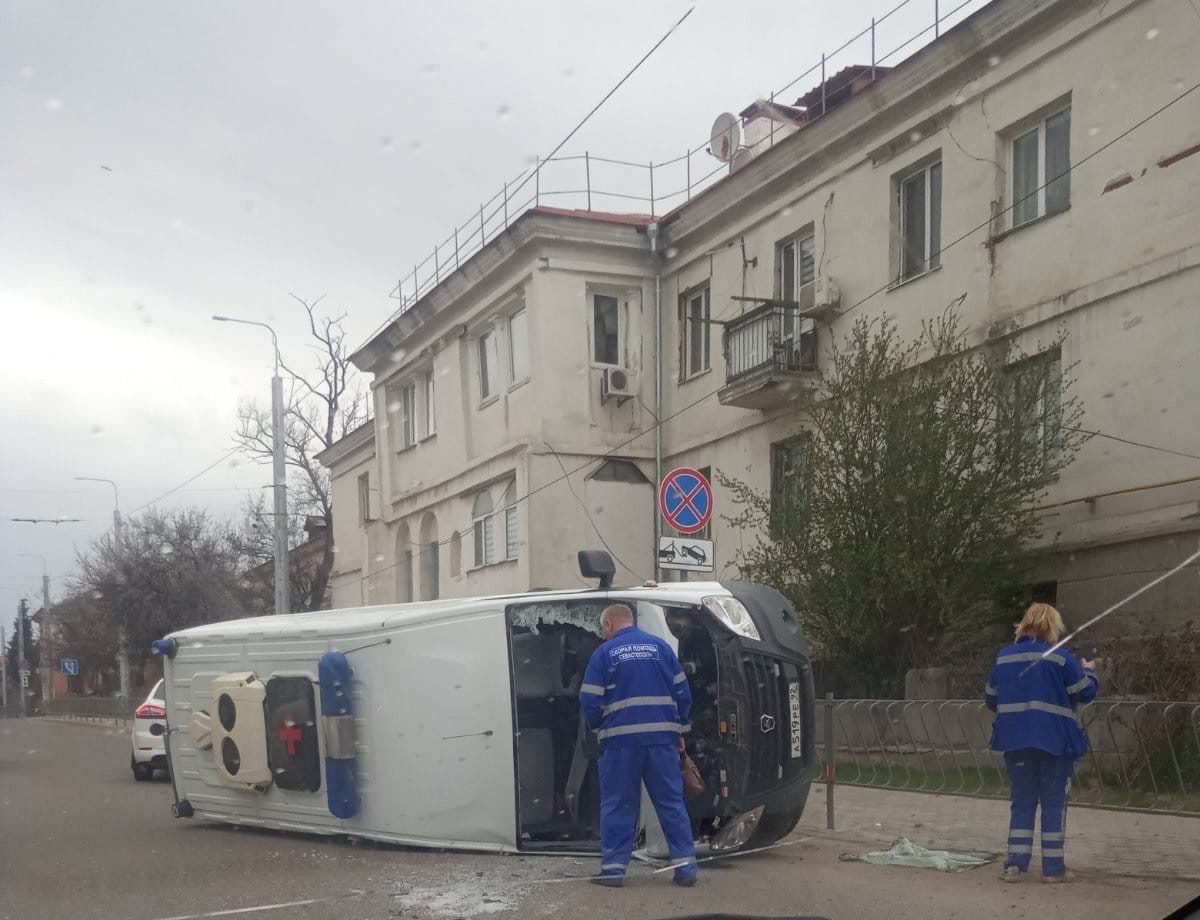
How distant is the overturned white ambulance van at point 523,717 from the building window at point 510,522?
1537cm

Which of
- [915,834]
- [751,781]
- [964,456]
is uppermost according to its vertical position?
[964,456]

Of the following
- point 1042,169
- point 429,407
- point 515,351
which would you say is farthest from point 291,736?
point 429,407

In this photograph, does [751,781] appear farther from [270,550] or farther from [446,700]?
[270,550]

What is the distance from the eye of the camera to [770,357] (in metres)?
19.7

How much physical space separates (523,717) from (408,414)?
23.0 meters

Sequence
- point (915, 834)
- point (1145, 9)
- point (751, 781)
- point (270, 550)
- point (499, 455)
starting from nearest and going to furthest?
1. point (751, 781)
2. point (915, 834)
3. point (1145, 9)
4. point (499, 455)
5. point (270, 550)

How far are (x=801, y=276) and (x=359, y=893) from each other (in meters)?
14.4

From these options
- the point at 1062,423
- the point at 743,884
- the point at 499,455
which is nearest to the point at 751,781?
the point at 743,884

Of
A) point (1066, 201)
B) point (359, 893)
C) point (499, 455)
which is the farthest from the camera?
point (499, 455)

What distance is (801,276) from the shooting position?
67.4ft

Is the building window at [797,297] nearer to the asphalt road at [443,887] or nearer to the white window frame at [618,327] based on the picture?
the white window frame at [618,327]

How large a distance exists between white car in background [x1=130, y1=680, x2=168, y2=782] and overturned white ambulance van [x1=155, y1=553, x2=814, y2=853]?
8.41m

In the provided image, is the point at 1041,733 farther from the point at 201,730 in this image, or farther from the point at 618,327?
the point at 618,327

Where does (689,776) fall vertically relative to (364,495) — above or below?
below
